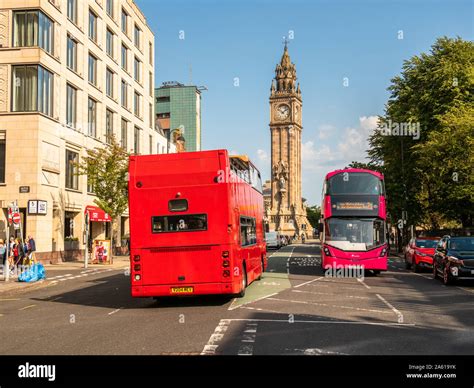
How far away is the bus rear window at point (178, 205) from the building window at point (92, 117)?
3167cm

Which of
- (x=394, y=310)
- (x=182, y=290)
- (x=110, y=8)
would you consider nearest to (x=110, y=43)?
(x=110, y=8)

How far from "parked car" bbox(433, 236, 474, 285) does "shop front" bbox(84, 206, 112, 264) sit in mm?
18593

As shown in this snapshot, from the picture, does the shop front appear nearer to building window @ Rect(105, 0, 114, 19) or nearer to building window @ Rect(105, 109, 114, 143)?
building window @ Rect(105, 109, 114, 143)

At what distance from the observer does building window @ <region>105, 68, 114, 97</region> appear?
1919 inches

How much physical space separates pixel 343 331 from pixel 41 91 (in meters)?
30.3

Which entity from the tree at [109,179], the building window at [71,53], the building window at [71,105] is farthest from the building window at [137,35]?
the tree at [109,179]

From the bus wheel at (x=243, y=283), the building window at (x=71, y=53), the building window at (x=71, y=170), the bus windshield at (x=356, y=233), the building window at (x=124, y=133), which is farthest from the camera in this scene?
the building window at (x=124, y=133)

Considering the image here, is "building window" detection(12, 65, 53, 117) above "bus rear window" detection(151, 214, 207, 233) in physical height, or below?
above

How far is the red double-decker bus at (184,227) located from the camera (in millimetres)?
13891

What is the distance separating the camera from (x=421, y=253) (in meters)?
27.3

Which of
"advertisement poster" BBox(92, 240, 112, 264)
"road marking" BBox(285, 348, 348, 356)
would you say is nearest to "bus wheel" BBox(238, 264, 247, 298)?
"road marking" BBox(285, 348, 348, 356)

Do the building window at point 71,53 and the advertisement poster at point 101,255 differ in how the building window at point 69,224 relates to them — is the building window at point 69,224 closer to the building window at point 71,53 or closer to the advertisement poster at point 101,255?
the advertisement poster at point 101,255

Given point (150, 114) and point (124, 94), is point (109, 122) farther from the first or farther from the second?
point (150, 114)
